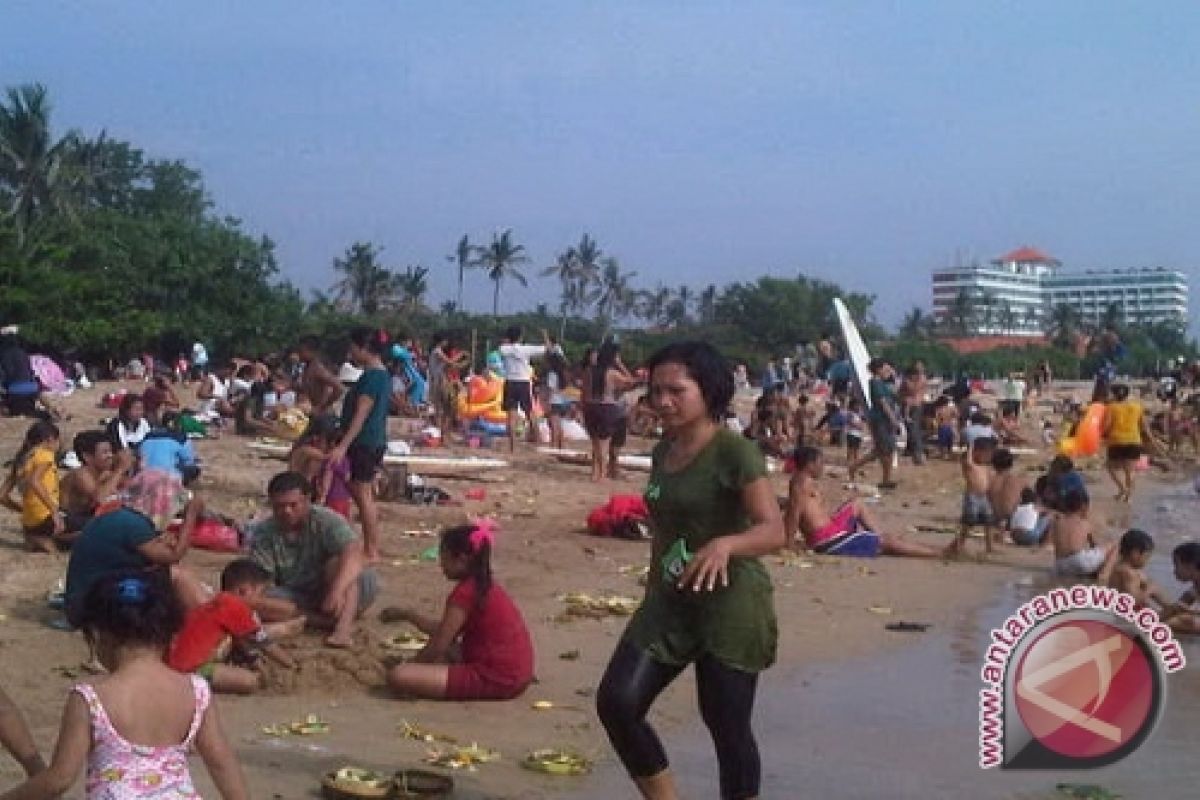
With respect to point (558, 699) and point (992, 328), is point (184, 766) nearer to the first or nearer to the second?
point (558, 699)

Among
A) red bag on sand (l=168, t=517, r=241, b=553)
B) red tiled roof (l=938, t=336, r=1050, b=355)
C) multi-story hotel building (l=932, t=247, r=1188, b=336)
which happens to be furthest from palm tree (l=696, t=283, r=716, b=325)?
red bag on sand (l=168, t=517, r=241, b=553)

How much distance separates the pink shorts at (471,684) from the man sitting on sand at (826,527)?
5.78 meters

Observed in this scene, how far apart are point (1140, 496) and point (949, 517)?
6839mm

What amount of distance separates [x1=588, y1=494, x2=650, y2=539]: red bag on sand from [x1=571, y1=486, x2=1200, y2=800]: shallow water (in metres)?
3.98

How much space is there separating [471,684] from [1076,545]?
22.0 feet

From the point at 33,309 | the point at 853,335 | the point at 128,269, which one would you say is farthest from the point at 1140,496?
the point at 128,269

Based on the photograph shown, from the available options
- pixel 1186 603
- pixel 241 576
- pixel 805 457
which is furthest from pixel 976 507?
pixel 241 576

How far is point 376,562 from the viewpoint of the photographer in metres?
10.9

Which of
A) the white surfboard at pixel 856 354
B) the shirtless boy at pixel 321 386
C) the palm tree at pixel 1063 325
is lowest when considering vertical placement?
the shirtless boy at pixel 321 386

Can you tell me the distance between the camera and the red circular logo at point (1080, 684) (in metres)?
5.59

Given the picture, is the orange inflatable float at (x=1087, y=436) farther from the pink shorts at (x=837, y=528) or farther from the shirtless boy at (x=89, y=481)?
the shirtless boy at (x=89, y=481)

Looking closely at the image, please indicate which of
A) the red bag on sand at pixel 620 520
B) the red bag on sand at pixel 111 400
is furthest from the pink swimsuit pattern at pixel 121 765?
the red bag on sand at pixel 111 400

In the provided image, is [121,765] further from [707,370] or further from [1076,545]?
[1076,545]

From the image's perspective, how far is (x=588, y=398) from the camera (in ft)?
56.5
